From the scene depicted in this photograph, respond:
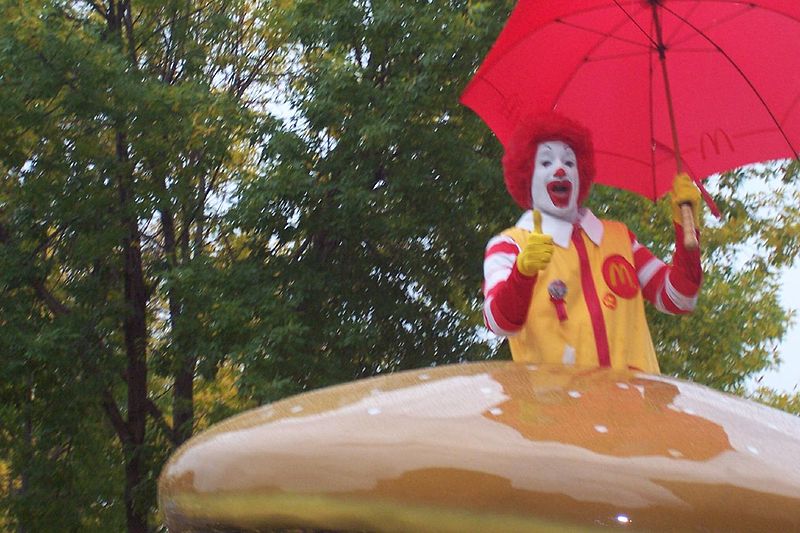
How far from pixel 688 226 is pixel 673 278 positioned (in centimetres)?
30

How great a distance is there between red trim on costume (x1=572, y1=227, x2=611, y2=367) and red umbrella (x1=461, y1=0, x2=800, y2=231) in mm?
454

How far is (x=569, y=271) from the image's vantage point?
10.7 feet

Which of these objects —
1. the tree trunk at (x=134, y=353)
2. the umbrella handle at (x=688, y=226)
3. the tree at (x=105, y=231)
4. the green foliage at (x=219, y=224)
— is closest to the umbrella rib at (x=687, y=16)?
the umbrella handle at (x=688, y=226)

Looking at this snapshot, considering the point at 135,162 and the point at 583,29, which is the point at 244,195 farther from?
the point at 583,29

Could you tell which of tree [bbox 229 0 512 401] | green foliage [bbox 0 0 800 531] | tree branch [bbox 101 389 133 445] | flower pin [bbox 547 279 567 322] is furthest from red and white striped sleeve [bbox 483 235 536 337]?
tree branch [bbox 101 389 133 445]

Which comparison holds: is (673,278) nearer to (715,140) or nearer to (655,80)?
(715,140)

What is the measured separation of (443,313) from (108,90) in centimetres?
346

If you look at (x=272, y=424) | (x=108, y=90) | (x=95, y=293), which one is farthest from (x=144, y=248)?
(x=272, y=424)

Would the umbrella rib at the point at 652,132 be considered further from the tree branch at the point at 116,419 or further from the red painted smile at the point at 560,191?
the tree branch at the point at 116,419

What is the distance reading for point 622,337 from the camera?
319 centimetres

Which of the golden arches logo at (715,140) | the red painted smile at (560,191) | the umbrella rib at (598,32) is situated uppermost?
the umbrella rib at (598,32)

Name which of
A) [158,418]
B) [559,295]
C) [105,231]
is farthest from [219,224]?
[559,295]

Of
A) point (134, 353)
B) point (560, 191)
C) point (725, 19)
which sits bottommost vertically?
point (560, 191)

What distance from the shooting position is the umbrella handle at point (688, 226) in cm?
312
